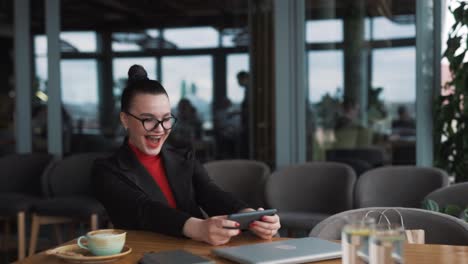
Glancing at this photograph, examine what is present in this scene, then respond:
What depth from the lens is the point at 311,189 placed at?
4809mm

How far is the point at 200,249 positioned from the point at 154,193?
0.47 m

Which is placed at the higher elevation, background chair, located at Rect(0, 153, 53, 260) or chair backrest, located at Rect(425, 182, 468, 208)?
chair backrest, located at Rect(425, 182, 468, 208)

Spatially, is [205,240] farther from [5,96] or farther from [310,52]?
[5,96]

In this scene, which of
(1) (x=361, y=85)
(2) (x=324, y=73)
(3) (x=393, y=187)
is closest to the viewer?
(3) (x=393, y=187)

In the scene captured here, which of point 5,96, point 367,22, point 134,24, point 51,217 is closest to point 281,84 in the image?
point 367,22

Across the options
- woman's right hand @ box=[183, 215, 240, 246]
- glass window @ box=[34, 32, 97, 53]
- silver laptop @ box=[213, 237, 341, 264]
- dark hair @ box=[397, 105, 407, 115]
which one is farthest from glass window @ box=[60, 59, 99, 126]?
silver laptop @ box=[213, 237, 341, 264]

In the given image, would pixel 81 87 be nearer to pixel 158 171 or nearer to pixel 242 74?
pixel 242 74

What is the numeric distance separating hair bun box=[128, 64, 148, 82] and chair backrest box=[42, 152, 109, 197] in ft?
9.09

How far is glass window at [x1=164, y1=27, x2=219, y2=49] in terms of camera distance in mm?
5836

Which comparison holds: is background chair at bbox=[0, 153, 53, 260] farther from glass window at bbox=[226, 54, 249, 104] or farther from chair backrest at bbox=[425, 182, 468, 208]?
chair backrest at bbox=[425, 182, 468, 208]

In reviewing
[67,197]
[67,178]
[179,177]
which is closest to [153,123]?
[179,177]

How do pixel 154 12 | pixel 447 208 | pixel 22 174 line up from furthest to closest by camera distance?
pixel 154 12 < pixel 22 174 < pixel 447 208

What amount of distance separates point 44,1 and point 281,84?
97.1 inches

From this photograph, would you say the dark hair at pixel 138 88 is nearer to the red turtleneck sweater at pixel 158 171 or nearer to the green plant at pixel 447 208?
the red turtleneck sweater at pixel 158 171
